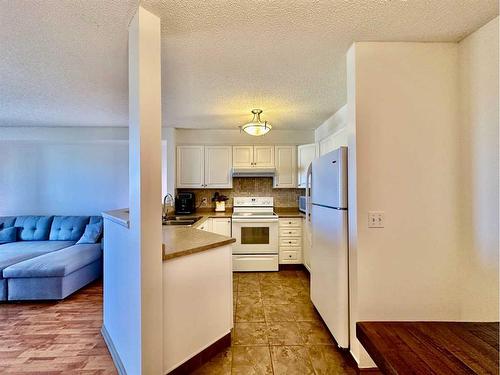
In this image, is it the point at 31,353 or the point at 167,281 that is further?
the point at 31,353

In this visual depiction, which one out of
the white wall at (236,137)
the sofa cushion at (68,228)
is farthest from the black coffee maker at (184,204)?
the sofa cushion at (68,228)

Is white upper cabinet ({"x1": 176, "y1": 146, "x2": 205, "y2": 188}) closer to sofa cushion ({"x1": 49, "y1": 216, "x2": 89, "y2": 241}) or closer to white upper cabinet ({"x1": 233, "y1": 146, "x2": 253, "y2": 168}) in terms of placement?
white upper cabinet ({"x1": 233, "y1": 146, "x2": 253, "y2": 168})

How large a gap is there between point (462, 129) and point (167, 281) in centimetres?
233

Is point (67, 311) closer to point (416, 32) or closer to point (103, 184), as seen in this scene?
point (103, 184)

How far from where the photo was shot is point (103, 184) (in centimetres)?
446

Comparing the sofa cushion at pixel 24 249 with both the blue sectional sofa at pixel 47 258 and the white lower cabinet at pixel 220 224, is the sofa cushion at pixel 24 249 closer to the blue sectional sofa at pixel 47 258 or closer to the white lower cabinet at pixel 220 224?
the blue sectional sofa at pixel 47 258

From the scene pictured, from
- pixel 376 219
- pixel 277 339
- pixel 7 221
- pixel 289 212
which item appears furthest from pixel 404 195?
pixel 7 221

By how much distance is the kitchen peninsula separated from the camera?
1.65 metres

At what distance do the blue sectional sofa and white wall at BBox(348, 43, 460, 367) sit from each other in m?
3.25

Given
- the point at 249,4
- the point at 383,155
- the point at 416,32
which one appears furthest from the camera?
the point at 383,155

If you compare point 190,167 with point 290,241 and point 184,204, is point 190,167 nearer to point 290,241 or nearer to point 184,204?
point 184,204

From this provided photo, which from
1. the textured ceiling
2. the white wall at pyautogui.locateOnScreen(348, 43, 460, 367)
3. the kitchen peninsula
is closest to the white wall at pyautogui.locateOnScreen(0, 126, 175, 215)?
the textured ceiling

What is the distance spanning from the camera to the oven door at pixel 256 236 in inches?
157

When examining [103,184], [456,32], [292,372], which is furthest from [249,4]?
[103,184]
